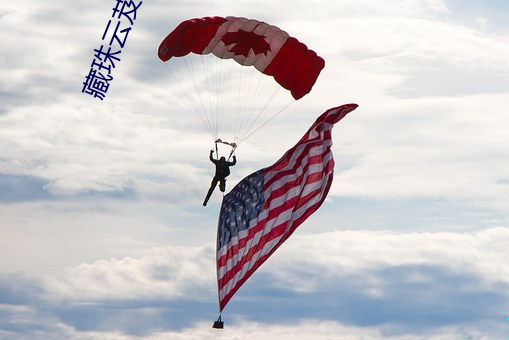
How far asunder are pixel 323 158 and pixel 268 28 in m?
5.10

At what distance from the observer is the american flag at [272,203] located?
55438 mm

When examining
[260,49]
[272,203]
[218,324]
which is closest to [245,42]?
[260,49]

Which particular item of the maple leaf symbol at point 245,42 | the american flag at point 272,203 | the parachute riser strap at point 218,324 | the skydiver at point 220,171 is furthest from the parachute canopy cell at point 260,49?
the parachute riser strap at point 218,324

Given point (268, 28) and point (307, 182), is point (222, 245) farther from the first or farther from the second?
point (268, 28)

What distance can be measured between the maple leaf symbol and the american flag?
133 inches

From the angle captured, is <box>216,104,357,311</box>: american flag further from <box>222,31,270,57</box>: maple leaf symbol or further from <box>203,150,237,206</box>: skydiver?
<box>222,31,270,57</box>: maple leaf symbol

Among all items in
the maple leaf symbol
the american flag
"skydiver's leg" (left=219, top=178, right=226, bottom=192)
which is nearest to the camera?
the american flag

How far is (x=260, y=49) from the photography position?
57188 millimetres

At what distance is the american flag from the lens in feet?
182

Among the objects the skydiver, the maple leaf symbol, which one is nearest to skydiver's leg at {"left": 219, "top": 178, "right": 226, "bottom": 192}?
the skydiver

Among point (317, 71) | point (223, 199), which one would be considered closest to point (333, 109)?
point (317, 71)

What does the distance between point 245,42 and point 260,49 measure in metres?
0.61

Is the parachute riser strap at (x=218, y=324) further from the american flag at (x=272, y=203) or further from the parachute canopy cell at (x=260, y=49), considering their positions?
the parachute canopy cell at (x=260, y=49)

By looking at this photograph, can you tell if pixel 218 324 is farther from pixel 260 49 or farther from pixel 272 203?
pixel 260 49
